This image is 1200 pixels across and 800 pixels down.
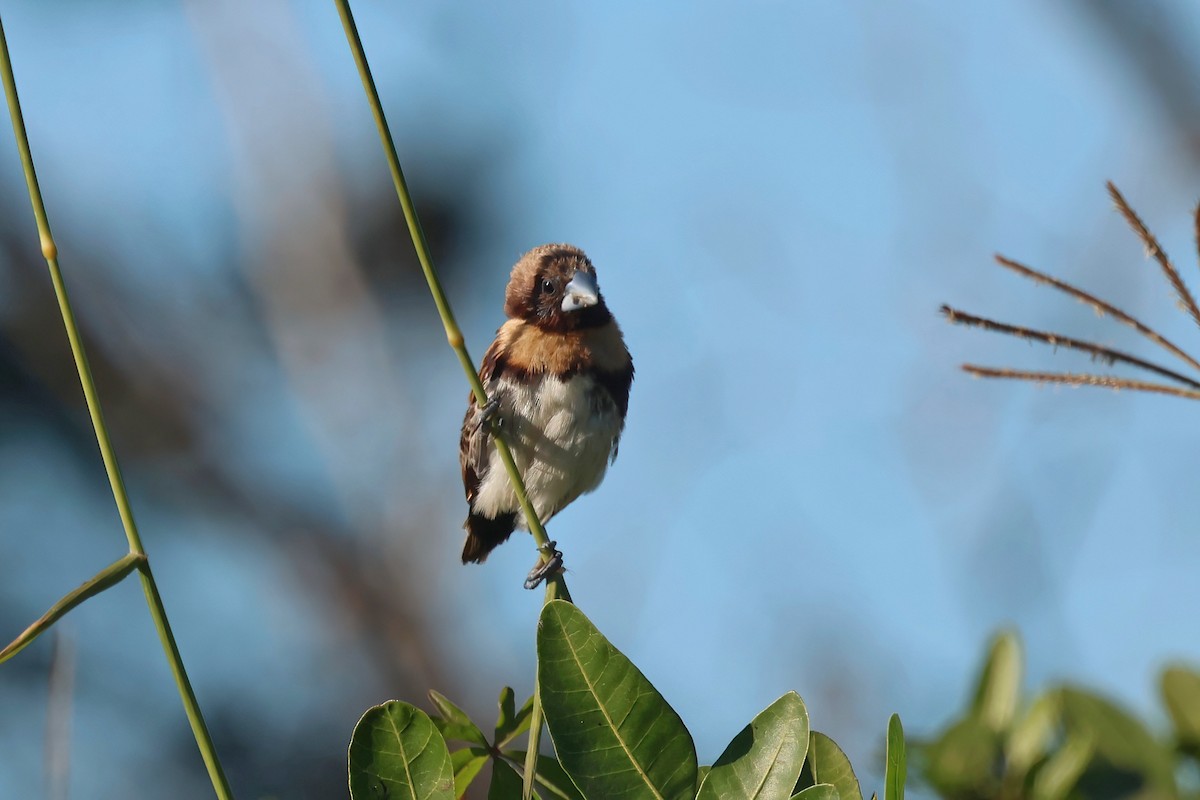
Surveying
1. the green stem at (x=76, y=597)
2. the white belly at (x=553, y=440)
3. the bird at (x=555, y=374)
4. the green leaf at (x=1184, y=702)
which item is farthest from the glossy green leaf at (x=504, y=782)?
the white belly at (x=553, y=440)

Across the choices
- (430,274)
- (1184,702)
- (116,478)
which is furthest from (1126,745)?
(116,478)

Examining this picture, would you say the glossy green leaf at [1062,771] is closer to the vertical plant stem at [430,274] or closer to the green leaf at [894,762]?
the green leaf at [894,762]

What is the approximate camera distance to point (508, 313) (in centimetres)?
368

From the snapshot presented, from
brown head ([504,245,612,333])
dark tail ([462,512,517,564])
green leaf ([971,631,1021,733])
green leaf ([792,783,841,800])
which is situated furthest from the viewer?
dark tail ([462,512,517,564])

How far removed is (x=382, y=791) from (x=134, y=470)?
8.04 m

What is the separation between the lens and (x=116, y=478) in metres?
1.28

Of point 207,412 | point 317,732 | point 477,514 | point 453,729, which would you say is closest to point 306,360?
point 207,412

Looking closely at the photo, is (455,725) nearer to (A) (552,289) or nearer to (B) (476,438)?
(A) (552,289)

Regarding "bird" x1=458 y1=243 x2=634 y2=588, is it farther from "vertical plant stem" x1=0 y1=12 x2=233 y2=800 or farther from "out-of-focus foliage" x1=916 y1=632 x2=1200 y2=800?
"vertical plant stem" x1=0 y1=12 x2=233 y2=800

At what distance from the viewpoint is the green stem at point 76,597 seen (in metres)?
1.21

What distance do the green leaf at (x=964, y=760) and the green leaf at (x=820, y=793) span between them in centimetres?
55

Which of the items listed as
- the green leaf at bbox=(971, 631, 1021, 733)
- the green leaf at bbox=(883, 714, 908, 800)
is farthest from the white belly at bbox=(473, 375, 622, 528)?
the green leaf at bbox=(883, 714, 908, 800)

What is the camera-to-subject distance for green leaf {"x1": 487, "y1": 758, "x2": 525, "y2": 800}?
5.39ft

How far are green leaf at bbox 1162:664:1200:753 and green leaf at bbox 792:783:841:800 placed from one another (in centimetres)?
77
